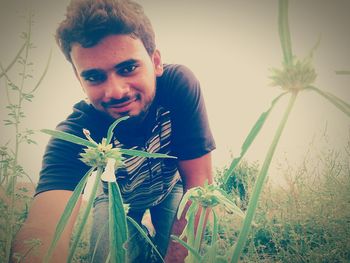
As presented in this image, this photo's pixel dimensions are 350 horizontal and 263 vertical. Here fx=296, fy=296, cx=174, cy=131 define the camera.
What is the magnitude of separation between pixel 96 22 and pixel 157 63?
30cm

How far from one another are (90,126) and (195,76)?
0.48 m

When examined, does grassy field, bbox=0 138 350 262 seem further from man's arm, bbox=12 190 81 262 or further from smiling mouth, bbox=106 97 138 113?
smiling mouth, bbox=106 97 138 113

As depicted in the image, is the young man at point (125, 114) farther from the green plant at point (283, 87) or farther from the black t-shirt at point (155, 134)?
the green plant at point (283, 87)

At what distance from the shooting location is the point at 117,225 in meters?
0.30

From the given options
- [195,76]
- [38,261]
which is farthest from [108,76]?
[38,261]

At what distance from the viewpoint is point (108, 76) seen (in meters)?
1.00

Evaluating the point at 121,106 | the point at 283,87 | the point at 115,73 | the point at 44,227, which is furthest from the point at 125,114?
the point at 283,87

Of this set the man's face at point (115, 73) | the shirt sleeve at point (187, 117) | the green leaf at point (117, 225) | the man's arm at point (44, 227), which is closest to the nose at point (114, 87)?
the man's face at point (115, 73)

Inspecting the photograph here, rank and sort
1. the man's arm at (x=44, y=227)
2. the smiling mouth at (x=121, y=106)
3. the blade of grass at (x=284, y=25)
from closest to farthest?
1. the blade of grass at (x=284, y=25)
2. the man's arm at (x=44, y=227)
3. the smiling mouth at (x=121, y=106)

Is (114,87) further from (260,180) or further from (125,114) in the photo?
(260,180)

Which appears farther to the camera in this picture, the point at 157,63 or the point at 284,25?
the point at 157,63

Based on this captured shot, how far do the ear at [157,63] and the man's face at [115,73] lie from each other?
11cm

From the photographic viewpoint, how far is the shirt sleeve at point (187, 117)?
1.12 metres

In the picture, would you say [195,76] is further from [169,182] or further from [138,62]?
[169,182]
